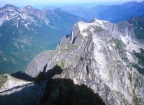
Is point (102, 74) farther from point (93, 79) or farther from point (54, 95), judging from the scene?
point (54, 95)

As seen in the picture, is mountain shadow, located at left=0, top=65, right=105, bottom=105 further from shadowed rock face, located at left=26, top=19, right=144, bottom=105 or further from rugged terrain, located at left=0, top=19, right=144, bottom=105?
shadowed rock face, located at left=26, top=19, right=144, bottom=105

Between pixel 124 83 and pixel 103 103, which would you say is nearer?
pixel 103 103

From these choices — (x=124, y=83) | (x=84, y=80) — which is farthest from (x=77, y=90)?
(x=124, y=83)

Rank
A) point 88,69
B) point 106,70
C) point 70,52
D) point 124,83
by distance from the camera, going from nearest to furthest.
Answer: point 88,69 → point 106,70 → point 124,83 → point 70,52

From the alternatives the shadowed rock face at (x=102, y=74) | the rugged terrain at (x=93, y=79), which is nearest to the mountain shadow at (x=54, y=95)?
the rugged terrain at (x=93, y=79)

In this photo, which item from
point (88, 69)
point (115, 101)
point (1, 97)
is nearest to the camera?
point (1, 97)

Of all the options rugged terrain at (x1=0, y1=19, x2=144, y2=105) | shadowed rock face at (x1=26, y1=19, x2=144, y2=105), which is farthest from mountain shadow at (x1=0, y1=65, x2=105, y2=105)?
shadowed rock face at (x1=26, y1=19, x2=144, y2=105)

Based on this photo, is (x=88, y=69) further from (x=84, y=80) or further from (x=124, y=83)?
(x=124, y=83)

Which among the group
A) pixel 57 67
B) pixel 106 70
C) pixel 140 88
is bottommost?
pixel 140 88
